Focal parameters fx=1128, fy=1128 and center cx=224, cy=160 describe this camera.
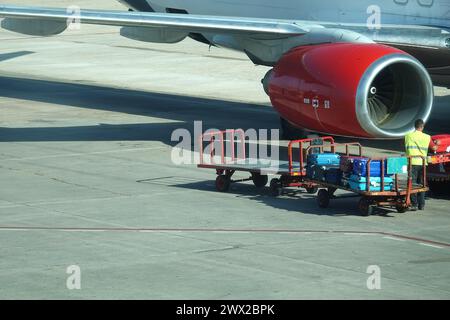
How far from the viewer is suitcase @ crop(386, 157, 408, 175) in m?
18.6

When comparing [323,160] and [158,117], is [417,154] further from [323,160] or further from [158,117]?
[158,117]

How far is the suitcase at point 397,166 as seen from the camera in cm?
1856

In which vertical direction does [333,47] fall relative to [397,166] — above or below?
above

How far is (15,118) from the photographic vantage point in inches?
1165

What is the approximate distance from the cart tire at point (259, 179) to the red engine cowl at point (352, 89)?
1539 mm

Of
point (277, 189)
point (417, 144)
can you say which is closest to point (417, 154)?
point (417, 144)

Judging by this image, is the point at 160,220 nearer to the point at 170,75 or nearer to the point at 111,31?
the point at 170,75

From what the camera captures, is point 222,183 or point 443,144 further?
point 222,183

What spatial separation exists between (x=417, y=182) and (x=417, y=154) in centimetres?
48

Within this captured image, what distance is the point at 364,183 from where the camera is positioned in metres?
18.6

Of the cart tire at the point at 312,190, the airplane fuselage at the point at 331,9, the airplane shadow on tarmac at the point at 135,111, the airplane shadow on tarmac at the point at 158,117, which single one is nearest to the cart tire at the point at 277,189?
the airplane shadow on tarmac at the point at 158,117

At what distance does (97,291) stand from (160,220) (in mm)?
4373

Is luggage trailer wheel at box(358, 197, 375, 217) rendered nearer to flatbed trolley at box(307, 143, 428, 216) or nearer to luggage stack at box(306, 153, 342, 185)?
flatbed trolley at box(307, 143, 428, 216)
